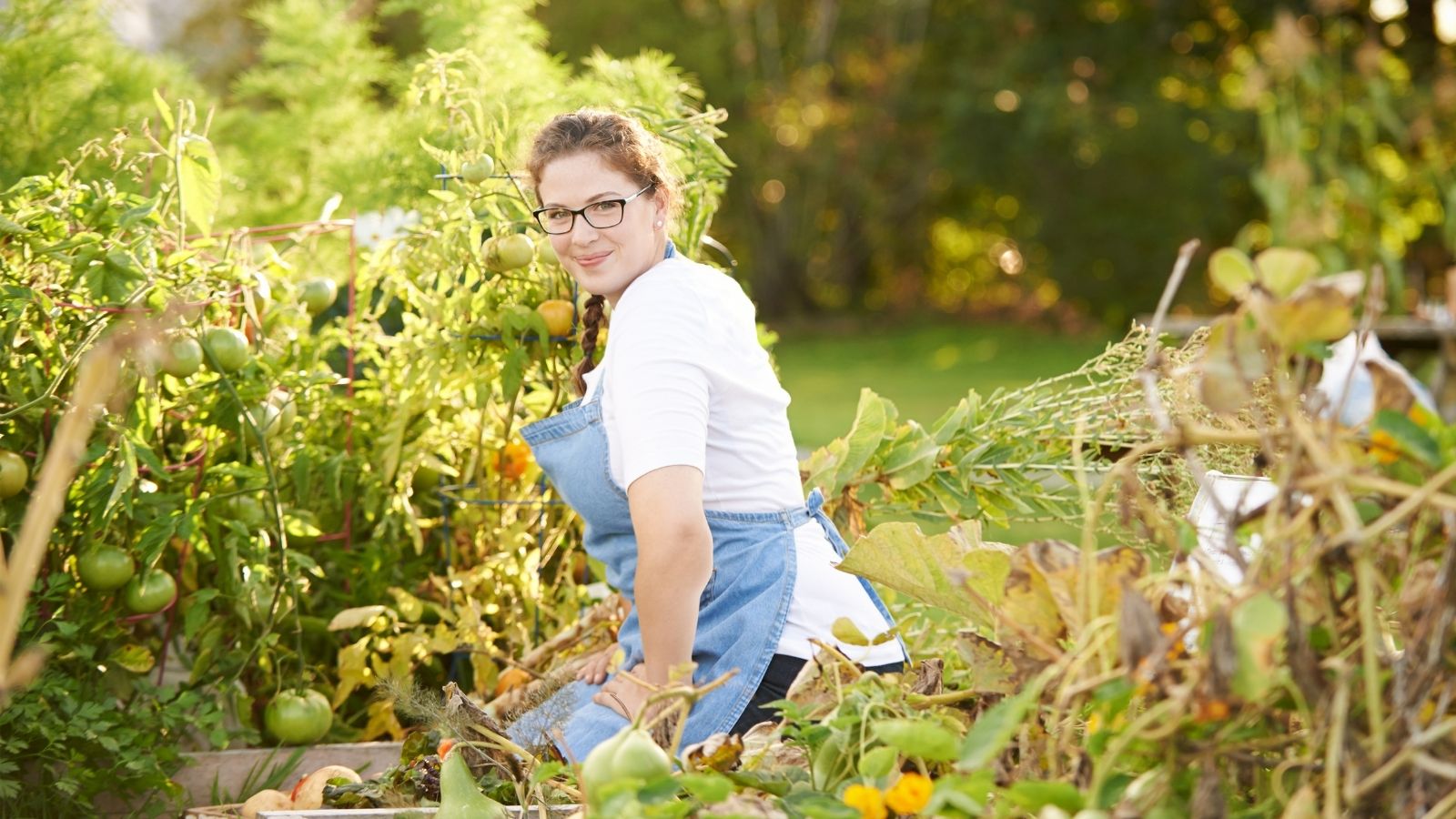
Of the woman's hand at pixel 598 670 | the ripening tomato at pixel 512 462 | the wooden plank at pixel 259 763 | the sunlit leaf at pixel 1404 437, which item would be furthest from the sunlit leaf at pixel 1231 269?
the ripening tomato at pixel 512 462

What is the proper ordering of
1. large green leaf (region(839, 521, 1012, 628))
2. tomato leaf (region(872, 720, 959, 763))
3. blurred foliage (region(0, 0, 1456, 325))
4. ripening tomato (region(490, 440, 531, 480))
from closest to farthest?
1. tomato leaf (region(872, 720, 959, 763))
2. large green leaf (region(839, 521, 1012, 628))
3. ripening tomato (region(490, 440, 531, 480))
4. blurred foliage (region(0, 0, 1456, 325))

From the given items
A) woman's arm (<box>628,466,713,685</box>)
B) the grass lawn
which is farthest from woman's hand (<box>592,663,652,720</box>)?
the grass lawn

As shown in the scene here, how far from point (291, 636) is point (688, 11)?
1301 centimetres

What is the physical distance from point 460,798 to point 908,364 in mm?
9765

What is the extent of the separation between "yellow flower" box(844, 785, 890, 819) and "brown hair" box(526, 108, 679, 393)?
1.05 metres

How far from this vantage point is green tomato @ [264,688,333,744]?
85.7 inches

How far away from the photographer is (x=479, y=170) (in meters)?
2.30

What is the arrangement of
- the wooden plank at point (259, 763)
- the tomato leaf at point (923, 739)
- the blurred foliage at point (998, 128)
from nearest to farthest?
the tomato leaf at point (923, 739)
the wooden plank at point (259, 763)
the blurred foliage at point (998, 128)

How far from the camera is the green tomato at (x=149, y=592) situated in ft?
6.69

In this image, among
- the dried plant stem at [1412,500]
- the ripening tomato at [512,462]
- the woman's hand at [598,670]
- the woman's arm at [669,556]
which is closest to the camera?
the dried plant stem at [1412,500]

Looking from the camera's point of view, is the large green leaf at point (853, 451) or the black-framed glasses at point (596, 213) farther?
the large green leaf at point (853, 451)

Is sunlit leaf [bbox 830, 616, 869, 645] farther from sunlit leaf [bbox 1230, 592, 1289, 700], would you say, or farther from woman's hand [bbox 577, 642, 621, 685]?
woman's hand [bbox 577, 642, 621, 685]

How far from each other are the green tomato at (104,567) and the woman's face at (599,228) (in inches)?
31.0

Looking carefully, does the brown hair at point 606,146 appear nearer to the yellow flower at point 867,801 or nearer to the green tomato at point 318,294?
the green tomato at point 318,294
